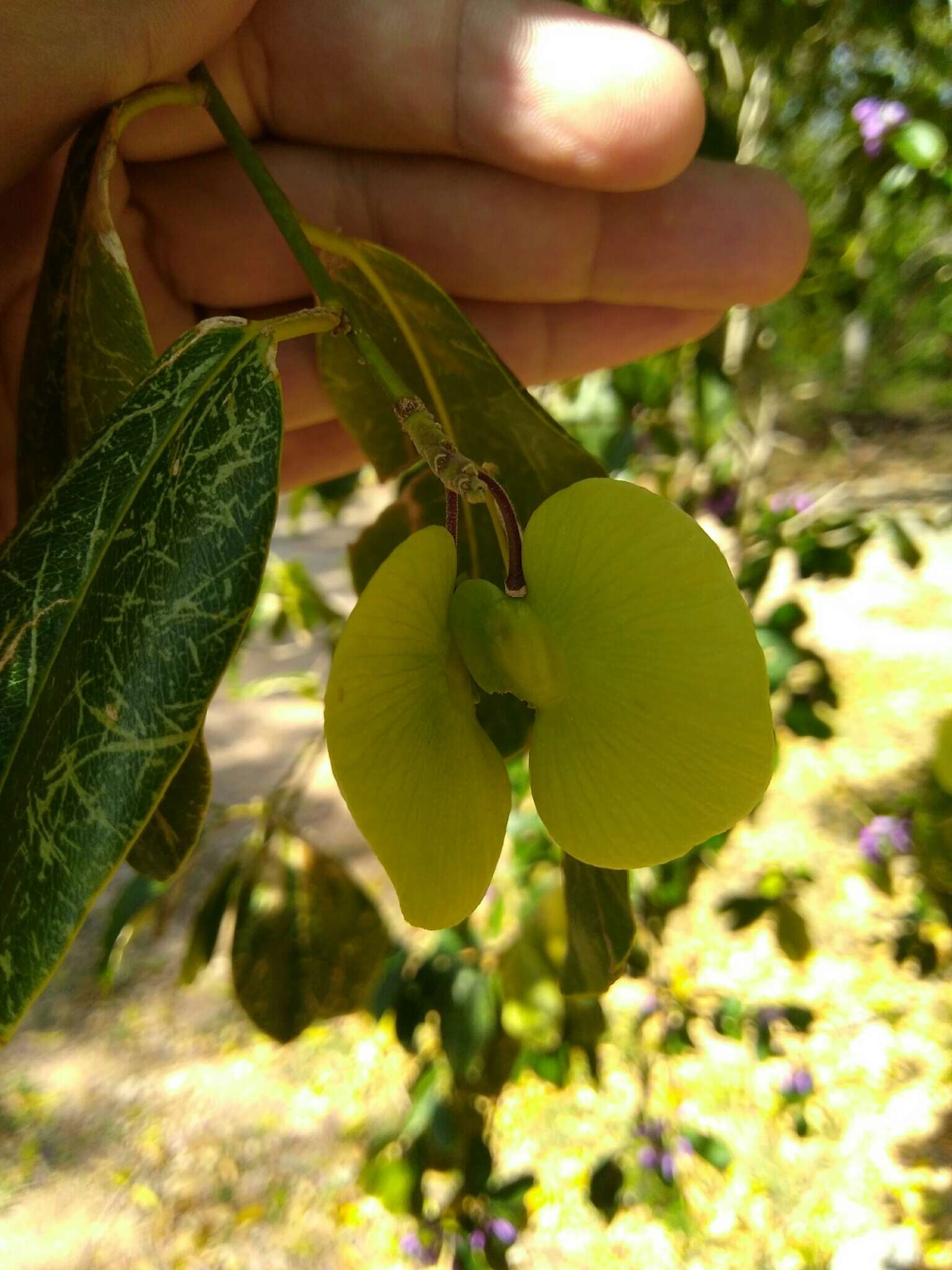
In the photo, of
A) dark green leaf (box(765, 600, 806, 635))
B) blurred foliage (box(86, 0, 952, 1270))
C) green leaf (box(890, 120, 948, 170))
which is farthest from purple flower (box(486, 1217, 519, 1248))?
green leaf (box(890, 120, 948, 170))

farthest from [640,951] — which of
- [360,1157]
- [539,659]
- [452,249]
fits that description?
[539,659]

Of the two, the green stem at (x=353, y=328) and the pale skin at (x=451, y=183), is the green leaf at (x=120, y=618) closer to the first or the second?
the green stem at (x=353, y=328)

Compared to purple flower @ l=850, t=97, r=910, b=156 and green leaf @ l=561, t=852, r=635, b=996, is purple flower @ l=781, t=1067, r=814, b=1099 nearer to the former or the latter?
green leaf @ l=561, t=852, r=635, b=996

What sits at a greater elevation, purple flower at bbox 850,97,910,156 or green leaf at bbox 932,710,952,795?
purple flower at bbox 850,97,910,156

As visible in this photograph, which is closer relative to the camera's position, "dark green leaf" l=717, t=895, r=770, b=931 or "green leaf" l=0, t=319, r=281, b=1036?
"green leaf" l=0, t=319, r=281, b=1036

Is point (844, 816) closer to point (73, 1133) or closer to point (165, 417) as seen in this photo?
point (73, 1133)

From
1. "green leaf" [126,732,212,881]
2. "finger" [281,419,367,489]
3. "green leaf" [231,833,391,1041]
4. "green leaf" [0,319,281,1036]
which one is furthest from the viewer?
"finger" [281,419,367,489]

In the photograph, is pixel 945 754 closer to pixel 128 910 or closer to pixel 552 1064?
pixel 552 1064
